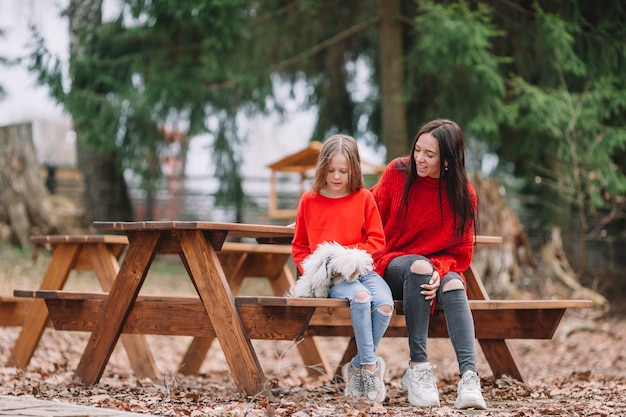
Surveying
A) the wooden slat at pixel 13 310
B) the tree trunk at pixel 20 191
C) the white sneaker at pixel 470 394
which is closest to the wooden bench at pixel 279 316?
the white sneaker at pixel 470 394

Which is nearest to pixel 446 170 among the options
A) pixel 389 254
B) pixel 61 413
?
pixel 389 254

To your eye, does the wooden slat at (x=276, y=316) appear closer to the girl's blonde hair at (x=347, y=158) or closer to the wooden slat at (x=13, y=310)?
the girl's blonde hair at (x=347, y=158)

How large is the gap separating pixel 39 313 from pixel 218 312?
189 centimetres

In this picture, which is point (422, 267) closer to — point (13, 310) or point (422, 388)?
point (422, 388)

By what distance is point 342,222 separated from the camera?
394 cm

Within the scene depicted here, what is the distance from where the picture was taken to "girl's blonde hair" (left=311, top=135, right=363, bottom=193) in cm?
395

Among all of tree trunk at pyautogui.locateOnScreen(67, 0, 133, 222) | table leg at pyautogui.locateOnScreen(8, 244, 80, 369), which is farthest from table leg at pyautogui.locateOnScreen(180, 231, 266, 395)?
tree trunk at pyautogui.locateOnScreen(67, 0, 133, 222)

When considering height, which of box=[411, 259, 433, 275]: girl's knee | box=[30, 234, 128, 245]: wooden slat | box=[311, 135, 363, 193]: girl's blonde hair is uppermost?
box=[311, 135, 363, 193]: girl's blonde hair

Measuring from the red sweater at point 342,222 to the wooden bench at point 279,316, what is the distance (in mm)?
326

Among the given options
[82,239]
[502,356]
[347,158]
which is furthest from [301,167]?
[347,158]

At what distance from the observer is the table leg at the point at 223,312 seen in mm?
3736

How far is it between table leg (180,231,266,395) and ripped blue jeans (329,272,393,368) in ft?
1.56

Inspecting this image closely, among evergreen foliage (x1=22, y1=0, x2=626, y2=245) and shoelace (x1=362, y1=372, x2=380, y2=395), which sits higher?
evergreen foliage (x1=22, y1=0, x2=626, y2=245)

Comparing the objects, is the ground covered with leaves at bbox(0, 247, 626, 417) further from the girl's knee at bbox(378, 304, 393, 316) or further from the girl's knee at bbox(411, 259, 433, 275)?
the girl's knee at bbox(411, 259, 433, 275)
